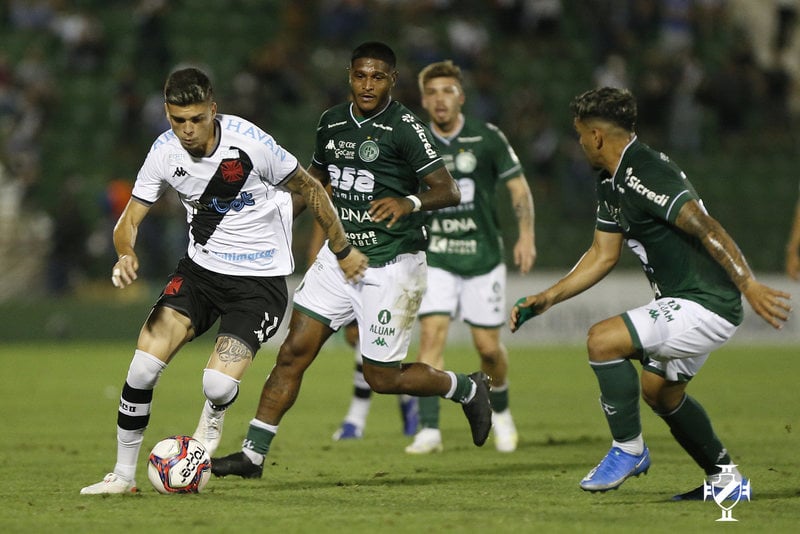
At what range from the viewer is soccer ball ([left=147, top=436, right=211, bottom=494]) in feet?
23.5

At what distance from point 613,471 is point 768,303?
4.35ft

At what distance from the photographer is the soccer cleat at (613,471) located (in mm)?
6855

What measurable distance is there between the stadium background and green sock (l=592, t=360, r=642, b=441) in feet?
44.3

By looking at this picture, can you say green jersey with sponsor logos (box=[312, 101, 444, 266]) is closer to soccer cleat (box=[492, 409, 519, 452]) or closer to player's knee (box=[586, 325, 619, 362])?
player's knee (box=[586, 325, 619, 362])

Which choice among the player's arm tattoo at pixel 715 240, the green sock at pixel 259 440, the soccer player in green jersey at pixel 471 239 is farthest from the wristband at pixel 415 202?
the soccer player in green jersey at pixel 471 239

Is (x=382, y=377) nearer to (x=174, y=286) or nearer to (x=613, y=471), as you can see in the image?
(x=174, y=286)

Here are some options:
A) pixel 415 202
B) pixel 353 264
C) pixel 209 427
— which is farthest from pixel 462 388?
pixel 209 427

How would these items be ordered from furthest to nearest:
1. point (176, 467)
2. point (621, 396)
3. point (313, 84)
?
point (313, 84)
point (176, 467)
point (621, 396)

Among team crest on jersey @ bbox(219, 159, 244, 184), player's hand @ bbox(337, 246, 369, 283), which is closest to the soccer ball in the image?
player's hand @ bbox(337, 246, 369, 283)

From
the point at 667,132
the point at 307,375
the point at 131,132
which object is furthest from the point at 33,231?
the point at 667,132

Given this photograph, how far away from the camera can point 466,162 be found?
34.2 feet

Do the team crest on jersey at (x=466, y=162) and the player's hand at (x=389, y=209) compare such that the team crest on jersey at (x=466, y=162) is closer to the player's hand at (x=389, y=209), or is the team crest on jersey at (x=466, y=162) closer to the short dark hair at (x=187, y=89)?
the player's hand at (x=389, y=209)

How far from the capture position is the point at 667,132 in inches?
927

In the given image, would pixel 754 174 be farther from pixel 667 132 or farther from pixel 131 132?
pixel 131 132
